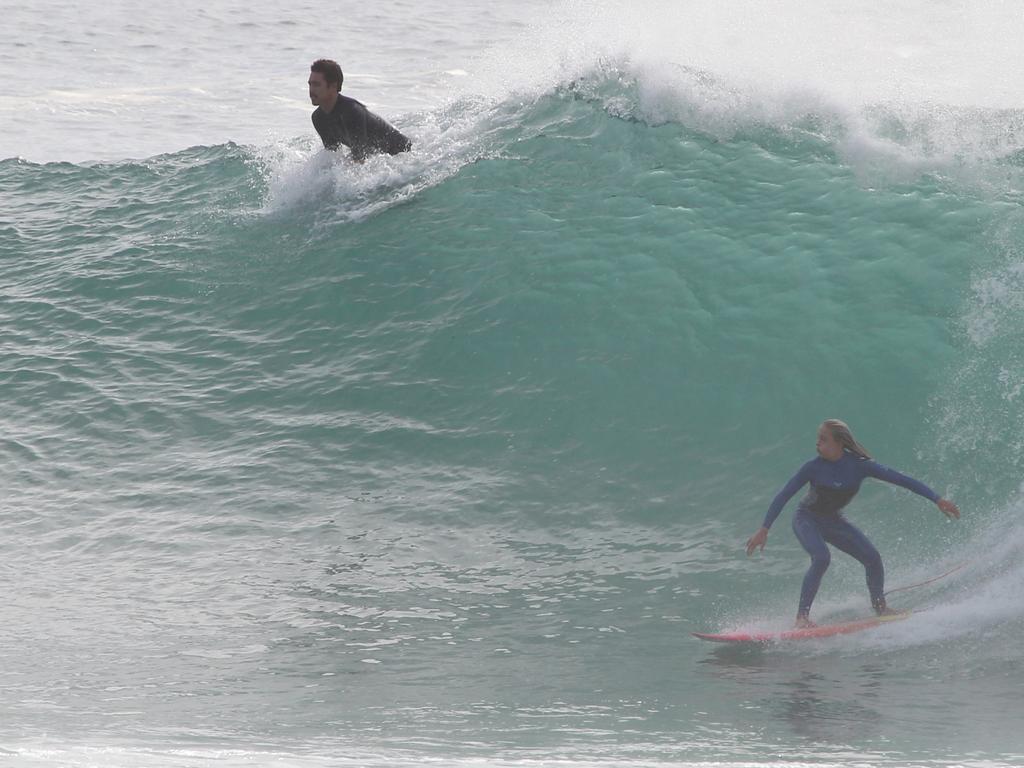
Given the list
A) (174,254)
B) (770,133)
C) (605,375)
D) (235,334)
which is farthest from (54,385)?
(770,133)

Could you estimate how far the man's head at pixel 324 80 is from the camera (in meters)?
11.4

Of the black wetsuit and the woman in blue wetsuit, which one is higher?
the black wetsuit

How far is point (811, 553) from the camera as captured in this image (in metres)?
7.57

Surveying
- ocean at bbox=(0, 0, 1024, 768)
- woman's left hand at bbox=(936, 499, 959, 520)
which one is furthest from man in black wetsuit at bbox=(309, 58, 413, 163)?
woman's left hand at bbox=(936, 499, 959, 520)

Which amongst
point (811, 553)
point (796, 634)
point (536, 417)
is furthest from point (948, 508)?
point (536, 417)

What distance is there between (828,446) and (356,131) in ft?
21.2

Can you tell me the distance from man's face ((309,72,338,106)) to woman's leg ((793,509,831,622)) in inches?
241

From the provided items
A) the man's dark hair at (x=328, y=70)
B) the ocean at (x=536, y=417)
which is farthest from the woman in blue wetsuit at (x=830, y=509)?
the man's dark hair at (x=328, y=70)

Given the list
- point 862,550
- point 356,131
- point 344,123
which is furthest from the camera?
point 356,131

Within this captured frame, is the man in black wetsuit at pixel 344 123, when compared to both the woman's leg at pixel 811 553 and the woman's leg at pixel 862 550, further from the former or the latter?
the woman's leg at pixel 862 550

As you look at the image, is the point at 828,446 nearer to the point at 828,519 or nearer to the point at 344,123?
the point at 828,519

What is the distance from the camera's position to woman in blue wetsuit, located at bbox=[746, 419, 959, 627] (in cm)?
742

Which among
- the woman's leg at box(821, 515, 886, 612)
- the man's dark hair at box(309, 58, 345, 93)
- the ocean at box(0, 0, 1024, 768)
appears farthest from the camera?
the man's dark hair at box(309, 58, 345, 93)

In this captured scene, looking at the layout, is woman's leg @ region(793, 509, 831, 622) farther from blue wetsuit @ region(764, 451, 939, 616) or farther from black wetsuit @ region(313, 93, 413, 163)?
black wetsuit @ region(313, 93, 413, 163)
